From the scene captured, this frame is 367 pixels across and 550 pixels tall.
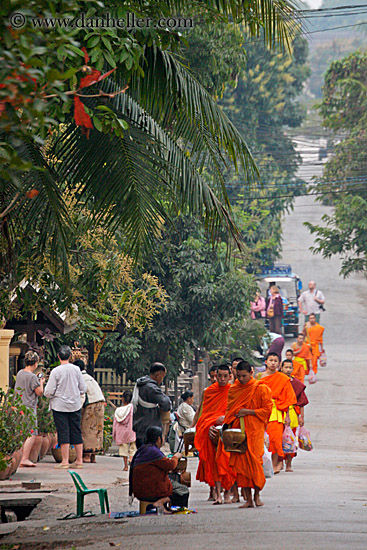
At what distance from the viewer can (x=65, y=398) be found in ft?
39.8

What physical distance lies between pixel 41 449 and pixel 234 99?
1247 inches

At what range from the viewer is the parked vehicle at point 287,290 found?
3344 centimetres

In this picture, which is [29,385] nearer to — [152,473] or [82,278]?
[82,278]

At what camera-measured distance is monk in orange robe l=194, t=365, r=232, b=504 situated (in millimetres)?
10008

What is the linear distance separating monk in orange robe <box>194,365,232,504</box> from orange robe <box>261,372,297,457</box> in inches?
98.8

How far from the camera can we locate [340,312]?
1594 inches

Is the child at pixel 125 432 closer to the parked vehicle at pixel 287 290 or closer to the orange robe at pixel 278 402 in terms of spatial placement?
the orange robe at pixel 278 402

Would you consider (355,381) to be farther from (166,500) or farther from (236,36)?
(166,500)

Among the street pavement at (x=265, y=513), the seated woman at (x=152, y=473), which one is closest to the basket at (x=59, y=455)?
the street pavement at (x=265, y=513)

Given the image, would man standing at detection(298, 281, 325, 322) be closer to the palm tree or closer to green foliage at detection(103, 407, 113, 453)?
green foliage at detection(103, 407, 113, 453)

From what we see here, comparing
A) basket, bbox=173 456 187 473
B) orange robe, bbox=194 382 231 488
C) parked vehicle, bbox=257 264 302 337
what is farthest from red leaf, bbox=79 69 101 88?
parked vehicle, bbox=257 264 302 337

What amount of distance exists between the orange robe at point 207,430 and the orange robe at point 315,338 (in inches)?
569

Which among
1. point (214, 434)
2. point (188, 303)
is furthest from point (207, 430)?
point (188, 303)

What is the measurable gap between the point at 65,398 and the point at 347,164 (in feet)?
64.2
